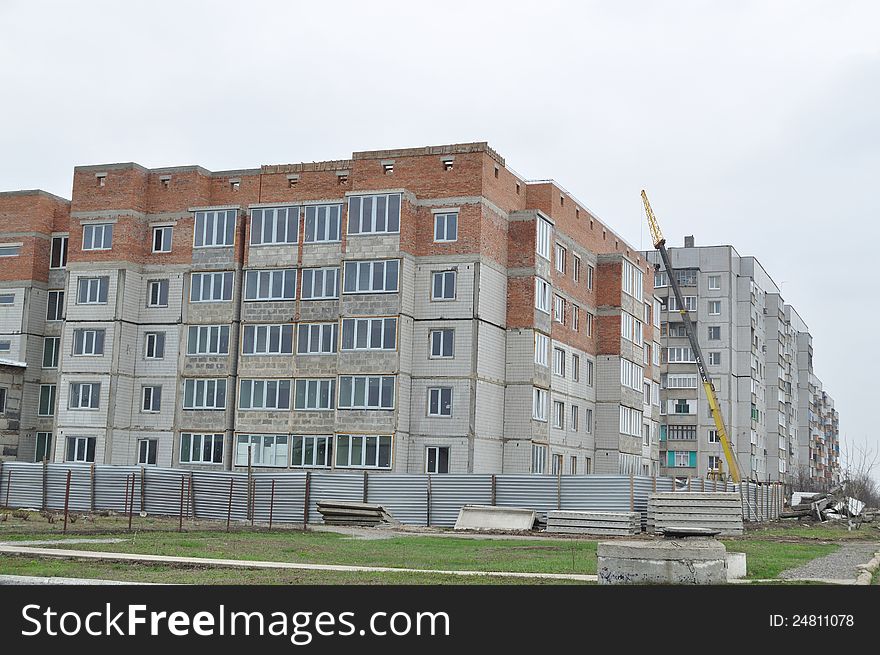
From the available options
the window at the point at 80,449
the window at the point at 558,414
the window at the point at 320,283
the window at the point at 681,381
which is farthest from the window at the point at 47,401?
the window at the point at 681,381

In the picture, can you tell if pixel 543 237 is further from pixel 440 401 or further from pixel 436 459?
pixel 436 459

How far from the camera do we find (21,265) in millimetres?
55250

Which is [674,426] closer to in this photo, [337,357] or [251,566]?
[337,357]

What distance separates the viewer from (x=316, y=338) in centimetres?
4803

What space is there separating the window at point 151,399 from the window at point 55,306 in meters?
8.27

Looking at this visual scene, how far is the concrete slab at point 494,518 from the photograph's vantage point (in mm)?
36344

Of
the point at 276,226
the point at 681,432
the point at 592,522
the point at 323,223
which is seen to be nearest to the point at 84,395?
the point at 276,226

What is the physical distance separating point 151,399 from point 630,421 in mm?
24998

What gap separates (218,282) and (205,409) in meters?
5.86

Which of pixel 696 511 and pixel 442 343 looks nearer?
pixel 696 511

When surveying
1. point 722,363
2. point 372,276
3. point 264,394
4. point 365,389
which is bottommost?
Result: point 264,394

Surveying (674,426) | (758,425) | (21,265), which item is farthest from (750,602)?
(758,425)

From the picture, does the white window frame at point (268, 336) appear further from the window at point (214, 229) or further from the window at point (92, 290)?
the window at point (92, 290)

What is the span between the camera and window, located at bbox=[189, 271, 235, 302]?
163 ft
